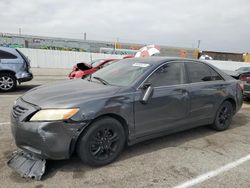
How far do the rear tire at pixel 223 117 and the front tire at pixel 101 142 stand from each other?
2482 mm

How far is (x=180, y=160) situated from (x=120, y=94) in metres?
1.39

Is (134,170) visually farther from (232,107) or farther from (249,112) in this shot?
(249,112)

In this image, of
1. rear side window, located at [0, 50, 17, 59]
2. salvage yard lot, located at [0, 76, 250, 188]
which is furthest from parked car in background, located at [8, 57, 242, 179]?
rear side window, located at [0, 50, 17, 59]

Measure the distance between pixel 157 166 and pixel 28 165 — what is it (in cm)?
176

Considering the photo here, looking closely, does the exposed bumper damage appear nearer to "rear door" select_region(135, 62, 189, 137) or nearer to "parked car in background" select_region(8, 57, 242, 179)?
"parked car in background" select_region(8, 57, 242, 179)

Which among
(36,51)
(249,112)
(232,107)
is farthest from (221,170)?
(36,51)

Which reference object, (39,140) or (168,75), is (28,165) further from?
(168,75)

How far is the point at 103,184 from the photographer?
9.59 feet

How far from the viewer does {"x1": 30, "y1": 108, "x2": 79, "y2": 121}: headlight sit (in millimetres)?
2959

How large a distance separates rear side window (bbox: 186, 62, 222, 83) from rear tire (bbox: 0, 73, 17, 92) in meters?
6.90

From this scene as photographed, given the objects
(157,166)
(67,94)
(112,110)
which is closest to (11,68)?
(67,94)

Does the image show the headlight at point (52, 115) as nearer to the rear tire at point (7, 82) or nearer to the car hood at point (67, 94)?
the car hood at point (67, 94)

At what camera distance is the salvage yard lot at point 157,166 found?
298 cm

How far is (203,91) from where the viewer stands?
454 centimetres
